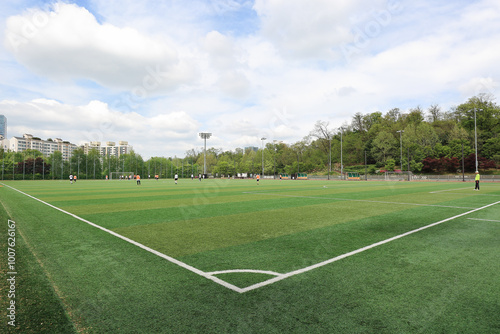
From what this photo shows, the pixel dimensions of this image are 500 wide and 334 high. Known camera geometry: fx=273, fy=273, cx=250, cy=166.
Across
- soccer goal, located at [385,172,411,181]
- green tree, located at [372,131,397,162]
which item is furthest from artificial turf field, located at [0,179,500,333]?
green tree, located at [372,131,397,162]

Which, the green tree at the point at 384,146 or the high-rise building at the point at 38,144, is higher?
the high-rise building at the point at 38,144

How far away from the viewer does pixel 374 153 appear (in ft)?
275

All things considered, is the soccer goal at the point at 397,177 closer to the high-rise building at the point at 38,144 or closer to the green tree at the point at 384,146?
the green tree at the point at 384,146

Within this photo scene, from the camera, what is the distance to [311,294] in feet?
12.3

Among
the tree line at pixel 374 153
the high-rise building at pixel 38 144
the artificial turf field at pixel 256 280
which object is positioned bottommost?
the artificial turf field at pixel 256 280

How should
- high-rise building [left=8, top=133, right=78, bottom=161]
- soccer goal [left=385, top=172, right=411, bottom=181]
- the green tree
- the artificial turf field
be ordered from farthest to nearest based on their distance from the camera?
high-rise building [left=8, top=133, right=78, bottom=161]
the green tree
soccer goal [left=385, top=172, right=411, bottom=181]
the artificial turf field

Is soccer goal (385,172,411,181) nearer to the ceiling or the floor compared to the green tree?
nearer to the floor

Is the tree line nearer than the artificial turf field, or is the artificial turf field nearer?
the artificial turf field

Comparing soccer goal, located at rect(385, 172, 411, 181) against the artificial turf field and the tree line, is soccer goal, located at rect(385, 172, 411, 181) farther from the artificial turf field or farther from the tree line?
the artificial turf field

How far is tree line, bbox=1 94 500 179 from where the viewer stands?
221 ft

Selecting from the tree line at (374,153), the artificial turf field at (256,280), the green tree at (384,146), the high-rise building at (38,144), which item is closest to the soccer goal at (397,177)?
the tree line at (374,153)

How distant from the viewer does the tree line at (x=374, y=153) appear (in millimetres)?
67412

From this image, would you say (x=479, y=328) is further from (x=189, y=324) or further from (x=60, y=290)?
(x=60, y=290)

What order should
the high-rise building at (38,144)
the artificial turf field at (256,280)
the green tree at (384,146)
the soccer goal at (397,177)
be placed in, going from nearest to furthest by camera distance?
the artificial turf field at (256,280), the soccer goal at (397,177), the green tree at (384,146), the high-rise building at (38,144)
